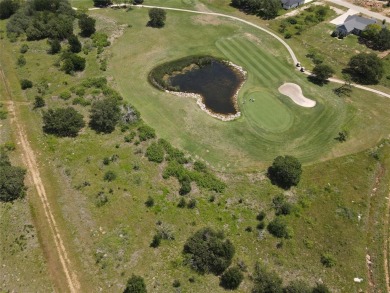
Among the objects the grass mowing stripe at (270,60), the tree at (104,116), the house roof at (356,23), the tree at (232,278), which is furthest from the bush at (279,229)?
the house roof at (356,23)

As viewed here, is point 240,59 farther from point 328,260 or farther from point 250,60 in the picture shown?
point 328,260

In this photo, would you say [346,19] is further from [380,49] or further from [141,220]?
[141,220]

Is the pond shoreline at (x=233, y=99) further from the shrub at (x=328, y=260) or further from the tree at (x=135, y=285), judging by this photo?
the tree at (x=135, y=285)

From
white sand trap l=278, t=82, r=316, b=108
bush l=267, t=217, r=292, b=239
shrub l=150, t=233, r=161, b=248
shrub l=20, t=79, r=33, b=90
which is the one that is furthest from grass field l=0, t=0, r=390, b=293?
white sand trap l=278, t=82, r=316, b=108

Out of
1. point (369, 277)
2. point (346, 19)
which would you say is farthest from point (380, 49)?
point (369, 277)

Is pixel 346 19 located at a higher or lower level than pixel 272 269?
higher

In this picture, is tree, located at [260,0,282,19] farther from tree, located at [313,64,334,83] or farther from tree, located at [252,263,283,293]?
tree, located at [252,263,283,293]
